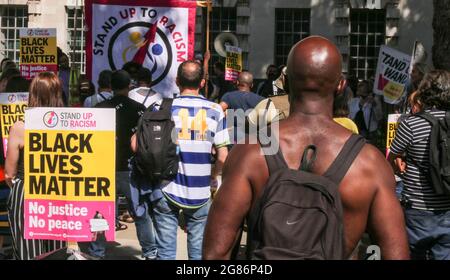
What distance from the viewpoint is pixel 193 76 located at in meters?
6.21

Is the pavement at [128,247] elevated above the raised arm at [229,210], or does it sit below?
below

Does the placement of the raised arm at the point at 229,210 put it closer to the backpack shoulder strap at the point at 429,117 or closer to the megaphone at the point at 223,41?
the backpack shoulder strap at the point at 429,117

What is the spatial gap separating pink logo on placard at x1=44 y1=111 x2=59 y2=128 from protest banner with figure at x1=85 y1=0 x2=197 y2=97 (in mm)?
2160

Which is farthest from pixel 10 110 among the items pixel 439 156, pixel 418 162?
pixel 439 156

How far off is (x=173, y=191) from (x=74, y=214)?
92 centimetres

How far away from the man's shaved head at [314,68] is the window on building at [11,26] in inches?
859

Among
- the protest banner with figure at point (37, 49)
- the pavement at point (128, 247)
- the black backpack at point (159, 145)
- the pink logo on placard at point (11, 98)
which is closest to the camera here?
the black backpack at point (159, 145)

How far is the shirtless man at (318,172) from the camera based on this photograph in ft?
9.87

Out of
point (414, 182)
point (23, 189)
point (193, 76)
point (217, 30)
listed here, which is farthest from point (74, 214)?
point (217, 30)

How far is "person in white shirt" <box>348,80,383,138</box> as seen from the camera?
41.8 ft

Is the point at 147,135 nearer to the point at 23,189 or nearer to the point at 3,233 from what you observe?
the point at 23,189

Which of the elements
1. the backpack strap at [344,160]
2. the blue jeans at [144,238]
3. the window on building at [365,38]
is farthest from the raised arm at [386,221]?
the window on building at [365,38]

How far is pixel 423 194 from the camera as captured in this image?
18.1 ft

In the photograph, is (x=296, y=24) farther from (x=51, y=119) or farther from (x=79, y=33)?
(x=51, y=119)
